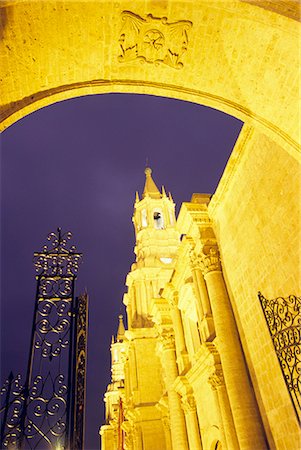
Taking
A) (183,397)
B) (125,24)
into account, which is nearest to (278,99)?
(125,24)

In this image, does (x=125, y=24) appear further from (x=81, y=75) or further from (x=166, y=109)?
(x=166, y=109)

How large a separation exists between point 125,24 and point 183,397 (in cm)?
1239

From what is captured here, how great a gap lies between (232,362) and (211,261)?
9.94ft

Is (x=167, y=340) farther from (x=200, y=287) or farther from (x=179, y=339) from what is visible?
(x=200, y=287)

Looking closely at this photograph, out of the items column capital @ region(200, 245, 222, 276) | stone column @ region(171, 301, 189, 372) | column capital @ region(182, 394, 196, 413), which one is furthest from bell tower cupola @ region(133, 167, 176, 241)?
column capital @ region(200, 245, 222, 276)

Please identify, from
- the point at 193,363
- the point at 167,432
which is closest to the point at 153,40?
the point at 193,363

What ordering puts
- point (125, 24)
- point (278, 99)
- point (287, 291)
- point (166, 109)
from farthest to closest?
point (166, 109), point (287, 291), point (278, 99), point (125, 24)

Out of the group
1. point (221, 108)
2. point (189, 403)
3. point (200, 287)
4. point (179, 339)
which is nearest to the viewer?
point (221, 108)

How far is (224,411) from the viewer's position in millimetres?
9625

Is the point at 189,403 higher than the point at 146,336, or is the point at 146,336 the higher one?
the point at 146,336

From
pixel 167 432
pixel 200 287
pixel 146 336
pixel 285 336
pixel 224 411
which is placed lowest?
pixel 285 336

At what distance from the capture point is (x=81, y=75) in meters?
5.53

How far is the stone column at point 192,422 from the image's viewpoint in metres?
12.2

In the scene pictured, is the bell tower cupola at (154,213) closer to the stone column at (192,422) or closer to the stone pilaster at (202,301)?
the stone pilaster at (202,301)
